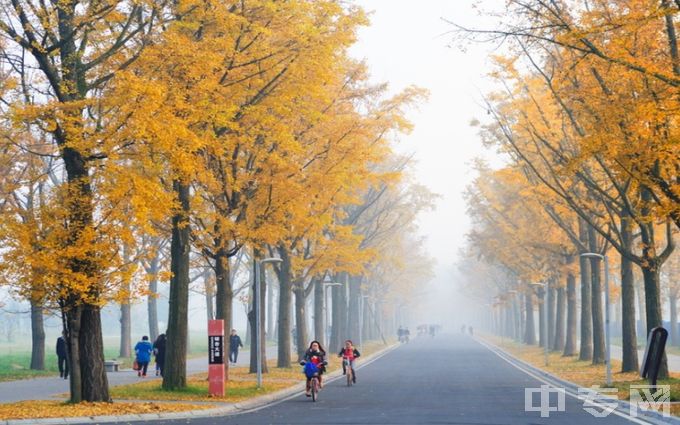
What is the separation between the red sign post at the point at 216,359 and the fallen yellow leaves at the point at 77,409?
10.4ft

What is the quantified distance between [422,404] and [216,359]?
5892mm

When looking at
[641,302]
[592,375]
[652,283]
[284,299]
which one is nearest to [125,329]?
[284,299]

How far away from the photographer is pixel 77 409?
71.6 feet

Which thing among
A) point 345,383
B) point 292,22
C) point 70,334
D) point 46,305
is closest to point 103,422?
point 70,334

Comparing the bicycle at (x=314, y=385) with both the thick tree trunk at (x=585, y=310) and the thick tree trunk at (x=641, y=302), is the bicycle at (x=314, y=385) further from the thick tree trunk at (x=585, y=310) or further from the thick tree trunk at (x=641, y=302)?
the thick tree trunk at (x=641, y=302)

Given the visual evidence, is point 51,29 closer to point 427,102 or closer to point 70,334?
point 70,334

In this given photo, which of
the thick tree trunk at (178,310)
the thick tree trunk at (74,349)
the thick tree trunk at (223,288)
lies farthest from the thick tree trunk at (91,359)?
the thick tree trunk at (223,288)

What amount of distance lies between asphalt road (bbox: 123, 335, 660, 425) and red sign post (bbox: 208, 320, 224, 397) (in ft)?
5.77

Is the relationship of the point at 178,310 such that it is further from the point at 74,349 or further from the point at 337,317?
the point at 337,317

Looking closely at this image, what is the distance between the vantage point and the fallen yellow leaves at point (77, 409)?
2067 cm

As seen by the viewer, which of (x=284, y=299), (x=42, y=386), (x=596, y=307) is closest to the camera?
(x=42, y=386)

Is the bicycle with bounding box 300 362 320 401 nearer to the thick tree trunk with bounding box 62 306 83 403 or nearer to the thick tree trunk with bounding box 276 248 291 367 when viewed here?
the thick tree trunk with bounding box 62 306 83 403

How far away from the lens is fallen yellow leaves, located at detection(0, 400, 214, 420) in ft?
67.8

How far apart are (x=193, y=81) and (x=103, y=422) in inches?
319
